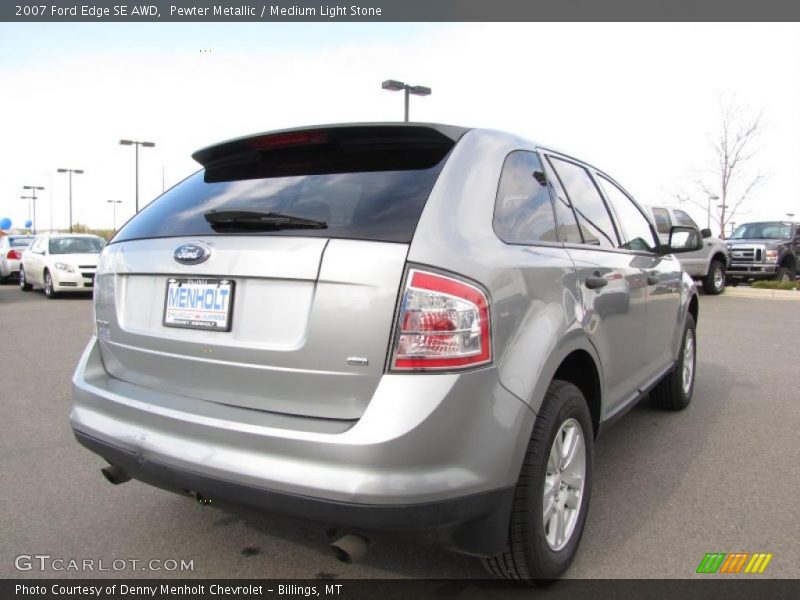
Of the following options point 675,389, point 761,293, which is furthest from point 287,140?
point 761,293

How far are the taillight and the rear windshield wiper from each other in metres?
0.43

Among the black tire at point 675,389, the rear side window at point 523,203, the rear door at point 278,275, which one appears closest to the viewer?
the rear door at point 278,275

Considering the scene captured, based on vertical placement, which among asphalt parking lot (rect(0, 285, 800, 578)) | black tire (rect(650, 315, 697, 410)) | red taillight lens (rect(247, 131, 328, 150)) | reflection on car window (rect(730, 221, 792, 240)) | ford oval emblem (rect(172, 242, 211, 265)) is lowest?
asphalt parking lot (rect(0, 285, 800, 578))

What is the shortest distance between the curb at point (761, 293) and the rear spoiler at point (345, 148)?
15.2 m

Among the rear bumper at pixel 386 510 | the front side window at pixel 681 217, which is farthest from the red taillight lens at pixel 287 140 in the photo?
the front side window at pixel 681 217

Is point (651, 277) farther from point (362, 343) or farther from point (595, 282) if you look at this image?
point (362, 343)

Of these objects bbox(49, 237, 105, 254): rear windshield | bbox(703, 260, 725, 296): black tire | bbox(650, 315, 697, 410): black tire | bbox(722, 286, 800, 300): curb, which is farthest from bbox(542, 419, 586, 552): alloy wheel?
bbox(49, 237, 105, 254): rear windshield

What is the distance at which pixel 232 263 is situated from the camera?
2238 millimetres

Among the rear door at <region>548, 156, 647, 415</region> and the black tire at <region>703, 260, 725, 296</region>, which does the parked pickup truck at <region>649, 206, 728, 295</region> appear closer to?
the black tire at <region>703, 260, 725, 296</region>

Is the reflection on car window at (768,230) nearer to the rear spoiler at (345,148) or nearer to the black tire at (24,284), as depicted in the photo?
the rear spoiler at (345,148)

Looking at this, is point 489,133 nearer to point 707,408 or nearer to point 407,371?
point 407,371

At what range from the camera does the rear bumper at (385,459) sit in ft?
6.33

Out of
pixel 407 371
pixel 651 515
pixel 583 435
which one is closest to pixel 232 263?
pixel 407 371

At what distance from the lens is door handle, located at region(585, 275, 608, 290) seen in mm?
2855
